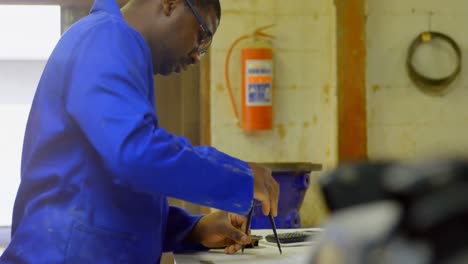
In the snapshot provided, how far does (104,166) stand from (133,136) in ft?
0.48

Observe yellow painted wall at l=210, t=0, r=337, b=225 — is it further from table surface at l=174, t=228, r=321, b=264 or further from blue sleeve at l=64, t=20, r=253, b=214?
blue sleeve at l=64, t=20, r=253, b=214

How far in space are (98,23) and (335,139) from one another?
2.36 metres

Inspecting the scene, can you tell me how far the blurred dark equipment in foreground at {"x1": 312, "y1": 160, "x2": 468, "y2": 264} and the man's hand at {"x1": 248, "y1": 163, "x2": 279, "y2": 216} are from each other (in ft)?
3.93

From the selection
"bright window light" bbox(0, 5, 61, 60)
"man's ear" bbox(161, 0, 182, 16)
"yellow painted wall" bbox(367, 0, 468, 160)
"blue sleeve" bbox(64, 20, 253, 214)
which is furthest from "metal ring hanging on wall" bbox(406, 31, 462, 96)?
"bright window light" bbox(0, 5, 61, 60)

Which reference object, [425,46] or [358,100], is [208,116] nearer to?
[358,100]

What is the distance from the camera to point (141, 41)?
5.28 ft

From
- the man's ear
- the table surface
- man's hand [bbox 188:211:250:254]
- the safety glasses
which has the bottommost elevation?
the table surface

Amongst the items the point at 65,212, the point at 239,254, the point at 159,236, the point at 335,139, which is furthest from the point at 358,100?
the point at 65,212

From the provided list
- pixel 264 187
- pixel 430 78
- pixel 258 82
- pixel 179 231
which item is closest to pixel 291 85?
pixel 258 82

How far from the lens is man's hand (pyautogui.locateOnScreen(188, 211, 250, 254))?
6.41ft

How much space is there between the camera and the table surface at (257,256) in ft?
5.77

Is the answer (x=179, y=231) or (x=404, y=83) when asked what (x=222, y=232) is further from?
(x=404, y=83)

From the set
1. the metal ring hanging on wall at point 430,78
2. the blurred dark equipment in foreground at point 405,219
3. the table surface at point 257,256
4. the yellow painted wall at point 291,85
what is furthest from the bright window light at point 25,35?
the blurred dark equipment in foreground at point 405,219

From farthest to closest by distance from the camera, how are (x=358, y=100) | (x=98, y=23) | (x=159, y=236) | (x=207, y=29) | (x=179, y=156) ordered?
1. (x=358, y=100)
2. (x=207, y=29)
3. (x=159, y=236)
4. (x=98, y=23)
5. (x=179, y=156)
